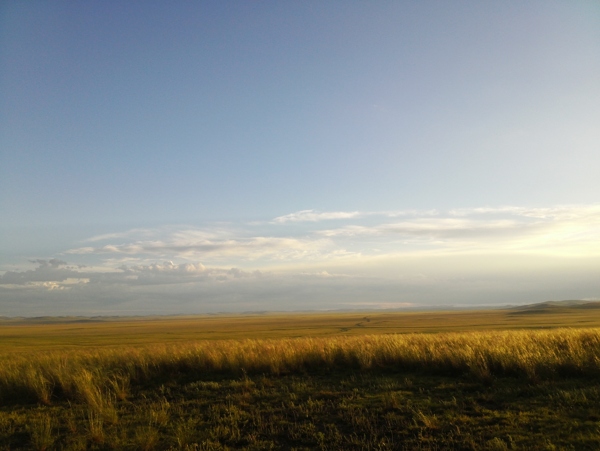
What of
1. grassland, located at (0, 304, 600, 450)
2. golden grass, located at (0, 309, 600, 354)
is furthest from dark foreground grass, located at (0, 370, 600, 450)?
golden grass, located at (0, 309, 600, 354)

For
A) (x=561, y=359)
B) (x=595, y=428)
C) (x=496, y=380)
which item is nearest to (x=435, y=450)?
(x=595, y=428)

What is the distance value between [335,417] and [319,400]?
4.02 ft

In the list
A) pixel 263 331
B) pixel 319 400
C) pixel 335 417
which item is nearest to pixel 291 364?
pixel 319 400

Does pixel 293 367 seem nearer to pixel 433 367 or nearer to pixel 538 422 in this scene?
pixel 433 367

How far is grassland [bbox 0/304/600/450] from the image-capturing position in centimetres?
732

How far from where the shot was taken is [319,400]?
9539 mm

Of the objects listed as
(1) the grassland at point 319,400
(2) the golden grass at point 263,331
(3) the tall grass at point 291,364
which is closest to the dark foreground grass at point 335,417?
(1) the grassland at point 319,400

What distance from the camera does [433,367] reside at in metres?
11.9

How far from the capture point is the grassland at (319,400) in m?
7.32

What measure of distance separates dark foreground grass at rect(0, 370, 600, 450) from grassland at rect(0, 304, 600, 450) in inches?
1.2

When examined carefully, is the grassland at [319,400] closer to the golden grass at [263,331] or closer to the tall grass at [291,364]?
the tall grass at [291,364]

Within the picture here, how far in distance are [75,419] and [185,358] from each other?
480 cm

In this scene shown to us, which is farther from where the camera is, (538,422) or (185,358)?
(185,358)

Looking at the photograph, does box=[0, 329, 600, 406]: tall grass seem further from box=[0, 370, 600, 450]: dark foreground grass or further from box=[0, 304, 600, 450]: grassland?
box=[0, 370, 600, 450]: dark foreground grass
